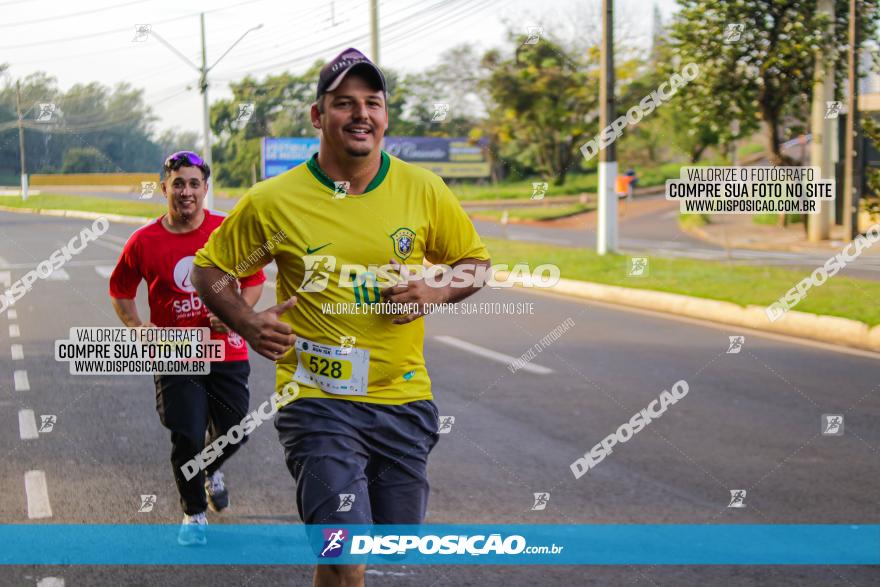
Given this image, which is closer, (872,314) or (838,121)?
(872,314)

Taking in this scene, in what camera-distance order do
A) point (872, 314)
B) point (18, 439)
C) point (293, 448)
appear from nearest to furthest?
point (293, 448) < point (18, 439) < point (872, 314)

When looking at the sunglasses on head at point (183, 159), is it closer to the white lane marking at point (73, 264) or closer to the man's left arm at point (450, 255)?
the man's left arm at point (450, 255)

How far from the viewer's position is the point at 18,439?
24.6 ft

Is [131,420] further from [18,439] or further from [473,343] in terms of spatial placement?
[473,343]

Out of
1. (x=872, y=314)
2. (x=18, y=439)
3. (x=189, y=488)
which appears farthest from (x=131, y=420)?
(x=872, y=314)

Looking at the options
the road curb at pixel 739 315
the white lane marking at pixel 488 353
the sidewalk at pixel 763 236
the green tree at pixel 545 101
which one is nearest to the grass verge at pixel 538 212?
the green tree at pixel 545 101

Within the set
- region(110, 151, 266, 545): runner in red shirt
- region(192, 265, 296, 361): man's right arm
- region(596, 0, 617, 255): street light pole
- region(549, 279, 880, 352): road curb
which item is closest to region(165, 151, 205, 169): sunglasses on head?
region(110, 151, 266, 545): runner in red shirt

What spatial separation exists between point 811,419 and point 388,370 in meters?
5.19

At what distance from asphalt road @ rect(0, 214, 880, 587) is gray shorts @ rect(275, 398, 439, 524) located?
1.40m

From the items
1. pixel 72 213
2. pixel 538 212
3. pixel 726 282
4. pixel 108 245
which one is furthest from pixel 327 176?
pixel 538 212

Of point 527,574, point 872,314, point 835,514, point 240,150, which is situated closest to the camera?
point 527,574

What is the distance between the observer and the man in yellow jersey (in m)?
3.39

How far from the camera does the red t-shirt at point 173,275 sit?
5.29 meters

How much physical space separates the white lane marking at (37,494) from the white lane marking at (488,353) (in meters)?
4.76
